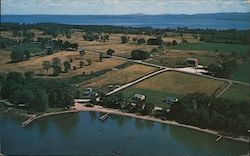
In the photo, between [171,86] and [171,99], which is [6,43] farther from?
[171,99]

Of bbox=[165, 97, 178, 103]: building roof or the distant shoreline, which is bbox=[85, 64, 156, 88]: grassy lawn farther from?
the distant shoreline

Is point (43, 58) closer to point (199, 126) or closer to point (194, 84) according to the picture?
point (194, 84)

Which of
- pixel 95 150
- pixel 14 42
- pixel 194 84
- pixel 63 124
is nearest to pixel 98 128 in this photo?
pixel 63 124

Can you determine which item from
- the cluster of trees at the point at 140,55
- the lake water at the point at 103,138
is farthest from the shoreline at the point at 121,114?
the cluster of trees at the point at 140,55

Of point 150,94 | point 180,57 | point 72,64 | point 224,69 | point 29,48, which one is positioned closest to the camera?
point 224,69

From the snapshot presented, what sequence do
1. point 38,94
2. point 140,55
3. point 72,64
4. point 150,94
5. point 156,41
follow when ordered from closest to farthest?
point 38,94
point 150,94
point 72,64
point 140,55
point 156,41

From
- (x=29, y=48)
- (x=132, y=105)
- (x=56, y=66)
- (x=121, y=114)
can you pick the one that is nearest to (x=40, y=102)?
(x=121, y=114)
